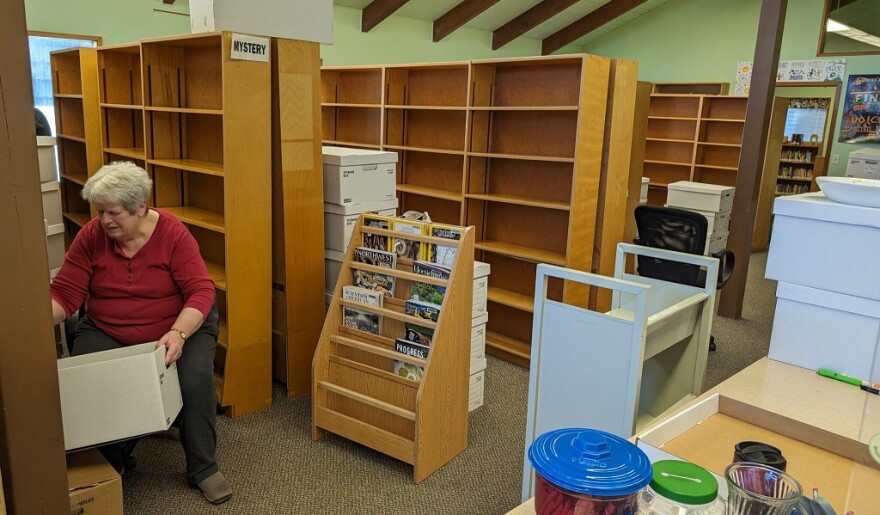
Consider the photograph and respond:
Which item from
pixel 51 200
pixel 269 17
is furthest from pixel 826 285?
pixel 51 200

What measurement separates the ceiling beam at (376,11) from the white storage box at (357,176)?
5.11 metres

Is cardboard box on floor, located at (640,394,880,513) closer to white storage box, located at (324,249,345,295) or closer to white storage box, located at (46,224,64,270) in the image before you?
white storage box, located at (324,249,345,295)

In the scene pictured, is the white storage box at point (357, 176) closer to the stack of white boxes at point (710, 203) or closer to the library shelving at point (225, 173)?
the library shelving at point (225, 173)

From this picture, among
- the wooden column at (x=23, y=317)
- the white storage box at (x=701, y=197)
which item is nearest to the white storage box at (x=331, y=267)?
the wooden column at (x=23, y=317)

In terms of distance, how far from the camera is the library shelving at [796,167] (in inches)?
371

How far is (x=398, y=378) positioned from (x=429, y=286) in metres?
0.43

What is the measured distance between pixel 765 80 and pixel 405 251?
11.7 feet

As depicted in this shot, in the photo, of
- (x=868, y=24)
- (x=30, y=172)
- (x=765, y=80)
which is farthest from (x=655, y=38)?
(x=30, y=172)

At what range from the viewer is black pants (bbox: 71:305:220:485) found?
2396mm

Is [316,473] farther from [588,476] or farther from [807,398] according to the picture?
[588,476]

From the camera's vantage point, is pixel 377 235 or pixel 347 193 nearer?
pixel 377 235

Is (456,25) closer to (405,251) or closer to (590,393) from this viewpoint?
(405,251)

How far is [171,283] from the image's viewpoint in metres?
2.46

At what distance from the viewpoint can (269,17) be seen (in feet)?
9.70
